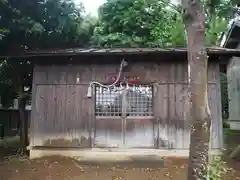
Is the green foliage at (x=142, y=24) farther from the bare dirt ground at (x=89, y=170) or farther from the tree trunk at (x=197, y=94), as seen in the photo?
the tree trunk at (x=197, y=94)

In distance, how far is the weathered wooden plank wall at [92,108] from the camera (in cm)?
877

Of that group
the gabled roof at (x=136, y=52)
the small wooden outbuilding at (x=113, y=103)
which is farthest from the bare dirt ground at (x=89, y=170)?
the gabled roof at (x=136, y=52)

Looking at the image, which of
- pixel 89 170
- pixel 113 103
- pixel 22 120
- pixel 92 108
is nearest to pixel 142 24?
pixel 113 103

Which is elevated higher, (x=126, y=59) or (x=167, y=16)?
(x=167, y=16)

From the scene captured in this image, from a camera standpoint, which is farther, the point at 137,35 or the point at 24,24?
the point at 137,35

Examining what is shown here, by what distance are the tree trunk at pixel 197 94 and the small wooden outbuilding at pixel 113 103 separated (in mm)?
3898

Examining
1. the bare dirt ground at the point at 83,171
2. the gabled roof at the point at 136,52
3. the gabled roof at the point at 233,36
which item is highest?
the gabled roof at the point at 233,36

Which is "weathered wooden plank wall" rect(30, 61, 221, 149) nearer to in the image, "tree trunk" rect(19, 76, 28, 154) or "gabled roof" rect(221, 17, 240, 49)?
"tree trunk" rect(19, 76, 28, 154)

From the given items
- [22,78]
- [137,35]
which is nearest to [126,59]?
[22,78]

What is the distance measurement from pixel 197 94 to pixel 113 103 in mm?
4742

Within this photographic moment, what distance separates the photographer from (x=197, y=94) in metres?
4.49

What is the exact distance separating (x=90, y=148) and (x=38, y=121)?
178 centimetres

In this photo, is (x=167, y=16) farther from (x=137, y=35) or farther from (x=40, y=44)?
(x=40, y=44)

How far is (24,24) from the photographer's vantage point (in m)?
9.46
